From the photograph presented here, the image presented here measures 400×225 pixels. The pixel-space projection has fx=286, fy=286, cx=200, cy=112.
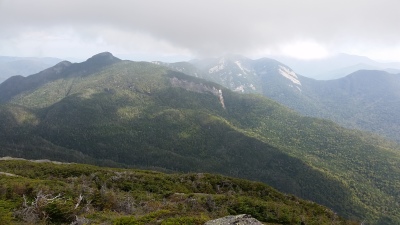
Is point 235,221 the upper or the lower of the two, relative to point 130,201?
upper

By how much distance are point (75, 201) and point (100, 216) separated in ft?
38.6

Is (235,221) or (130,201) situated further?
(130,201)

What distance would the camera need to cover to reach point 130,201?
58.9 m

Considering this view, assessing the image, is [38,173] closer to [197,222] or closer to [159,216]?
[159,216]

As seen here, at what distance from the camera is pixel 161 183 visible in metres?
104

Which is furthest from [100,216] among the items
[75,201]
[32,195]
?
[32,195]

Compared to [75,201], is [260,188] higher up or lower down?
lower down

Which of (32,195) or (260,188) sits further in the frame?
(260,188)

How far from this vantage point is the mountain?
117ft

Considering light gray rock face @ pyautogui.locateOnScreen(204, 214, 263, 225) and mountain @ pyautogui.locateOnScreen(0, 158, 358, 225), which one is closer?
light gray rock face @ pyautogui.locateOnScreen(204, 214, 263, 225)

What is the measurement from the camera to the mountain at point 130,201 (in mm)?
35531

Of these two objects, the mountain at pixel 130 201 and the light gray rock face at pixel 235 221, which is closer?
the light gray rock face at pixel 235 221

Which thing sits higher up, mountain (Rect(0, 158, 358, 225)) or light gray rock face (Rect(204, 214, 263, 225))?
light gray rock face (Rect(204, 214, 263, 225))

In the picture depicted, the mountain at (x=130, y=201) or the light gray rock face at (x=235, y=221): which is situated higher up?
the light gray rock face at (x=235, y=221)
